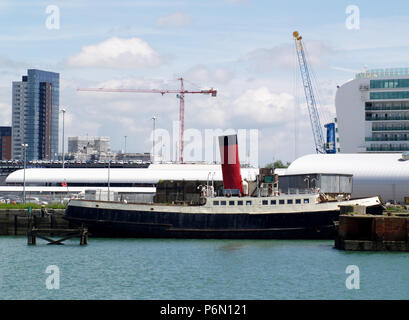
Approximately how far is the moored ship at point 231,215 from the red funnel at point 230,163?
0.10 m

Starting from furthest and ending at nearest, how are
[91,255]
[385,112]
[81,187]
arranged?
[385,112]
[81,187]
[91,255]

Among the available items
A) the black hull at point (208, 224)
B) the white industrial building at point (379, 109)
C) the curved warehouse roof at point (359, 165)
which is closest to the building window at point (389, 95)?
the white industrial building at point (379, 109)

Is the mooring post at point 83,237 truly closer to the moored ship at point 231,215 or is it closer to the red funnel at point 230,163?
the moored ship at point 231,215

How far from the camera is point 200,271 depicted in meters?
53.5

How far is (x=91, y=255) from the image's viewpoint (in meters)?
63.2

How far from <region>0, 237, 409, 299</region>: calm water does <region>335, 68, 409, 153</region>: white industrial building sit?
78498 mm

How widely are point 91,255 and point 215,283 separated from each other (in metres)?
17.9

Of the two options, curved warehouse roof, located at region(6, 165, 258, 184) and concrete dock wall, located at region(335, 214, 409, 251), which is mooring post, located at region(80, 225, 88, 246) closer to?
concrete dock wall, located at region(335, 214, 409, 251)

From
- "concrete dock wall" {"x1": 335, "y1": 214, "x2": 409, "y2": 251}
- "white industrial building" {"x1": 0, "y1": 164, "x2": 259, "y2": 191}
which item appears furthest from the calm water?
"white industrial building" {"x1": 0, "y1": 164, "x2": 259, "y2": 191}

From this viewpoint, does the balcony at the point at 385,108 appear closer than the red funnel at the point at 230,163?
No

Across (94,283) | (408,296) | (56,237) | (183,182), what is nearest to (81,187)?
(183,182)

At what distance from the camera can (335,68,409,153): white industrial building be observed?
145 meters

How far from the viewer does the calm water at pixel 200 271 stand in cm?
4502
